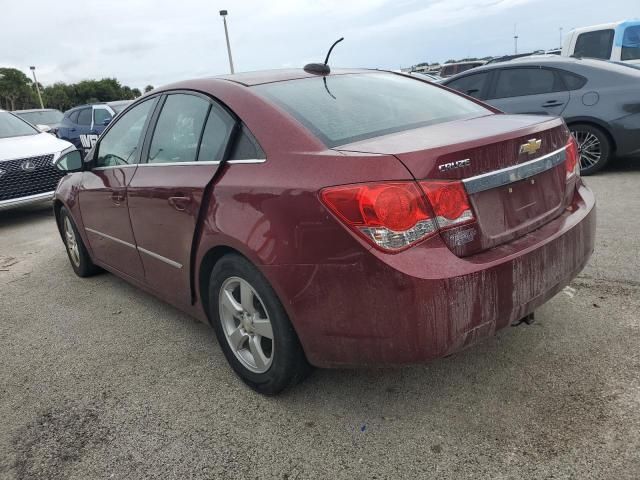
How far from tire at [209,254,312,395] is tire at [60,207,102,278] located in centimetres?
224

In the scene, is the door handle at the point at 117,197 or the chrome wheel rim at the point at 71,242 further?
the chrome wheel rim at the point at 71,242

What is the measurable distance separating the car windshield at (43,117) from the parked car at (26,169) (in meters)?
8.57

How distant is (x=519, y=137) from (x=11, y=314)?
3793 millimetres

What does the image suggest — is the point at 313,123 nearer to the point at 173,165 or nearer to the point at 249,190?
the point at 249,190

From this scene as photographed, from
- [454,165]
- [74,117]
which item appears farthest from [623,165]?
[74,117]

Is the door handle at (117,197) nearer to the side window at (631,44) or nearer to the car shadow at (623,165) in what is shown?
the car shadow at (623,165)

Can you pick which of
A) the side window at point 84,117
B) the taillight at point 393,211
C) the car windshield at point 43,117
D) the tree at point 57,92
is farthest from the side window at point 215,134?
the tree at point 57,92

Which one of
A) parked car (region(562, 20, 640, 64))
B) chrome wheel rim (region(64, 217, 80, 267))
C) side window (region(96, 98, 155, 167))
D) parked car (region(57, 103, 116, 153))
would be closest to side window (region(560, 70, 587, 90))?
parked car (region(562, 20, 640, 64))

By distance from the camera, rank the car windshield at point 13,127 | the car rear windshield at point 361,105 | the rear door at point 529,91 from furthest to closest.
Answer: the car windshield at point 13,127
the rear door at point 529,91
the car rear windshield at point 361,105

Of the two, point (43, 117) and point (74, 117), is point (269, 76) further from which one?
point (43, 117)

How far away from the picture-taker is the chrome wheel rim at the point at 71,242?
15.6ft

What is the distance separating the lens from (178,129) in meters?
3.16

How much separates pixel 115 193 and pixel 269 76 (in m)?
1.35

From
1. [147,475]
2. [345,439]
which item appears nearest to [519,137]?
[345,439]
